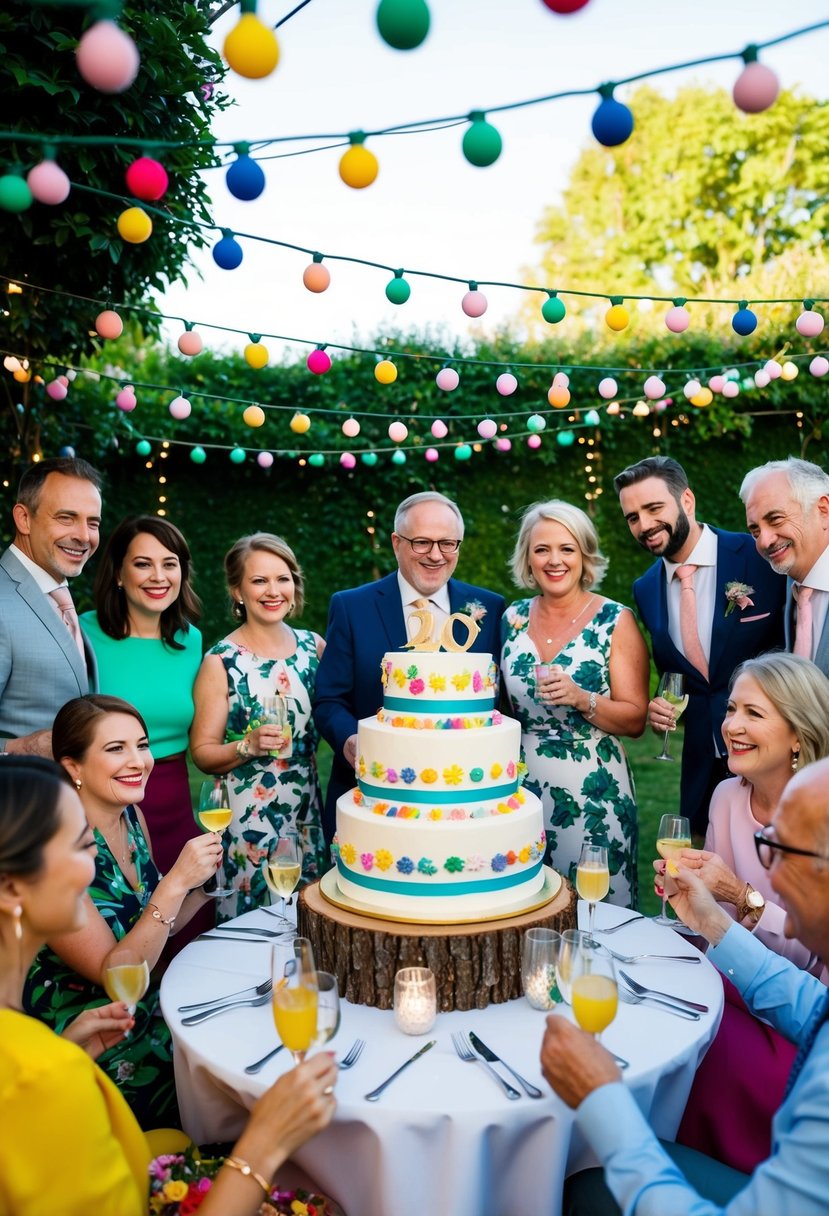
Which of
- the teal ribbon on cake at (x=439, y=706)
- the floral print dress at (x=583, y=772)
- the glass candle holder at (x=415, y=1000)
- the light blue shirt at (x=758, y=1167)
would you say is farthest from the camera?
the floral print dress at (x=583, y=772)

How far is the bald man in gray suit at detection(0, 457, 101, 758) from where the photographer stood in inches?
163

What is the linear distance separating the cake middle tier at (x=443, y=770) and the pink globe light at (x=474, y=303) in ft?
7.87

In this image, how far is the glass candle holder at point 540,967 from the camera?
2498 millimetres

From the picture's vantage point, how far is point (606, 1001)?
7.25 ft

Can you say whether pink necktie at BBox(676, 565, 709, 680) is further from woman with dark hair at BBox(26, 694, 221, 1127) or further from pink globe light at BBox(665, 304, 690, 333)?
woman with dark hair at BBox(26, 694, 221, 1127)

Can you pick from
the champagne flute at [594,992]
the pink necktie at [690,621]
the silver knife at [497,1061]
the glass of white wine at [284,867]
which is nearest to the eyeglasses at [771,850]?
the champagne flute at [594,992]

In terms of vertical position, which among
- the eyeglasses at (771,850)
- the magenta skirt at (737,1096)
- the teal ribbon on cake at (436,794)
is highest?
the eyeglasses at (771,850)

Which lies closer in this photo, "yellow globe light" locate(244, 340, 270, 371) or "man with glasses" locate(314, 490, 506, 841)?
"man with glasses" locate(314, 490, 506, 841)

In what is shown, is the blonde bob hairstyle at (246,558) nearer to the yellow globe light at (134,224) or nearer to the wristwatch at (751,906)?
the yellow globe light at (134,224)

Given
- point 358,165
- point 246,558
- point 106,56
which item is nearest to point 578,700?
point 246,558

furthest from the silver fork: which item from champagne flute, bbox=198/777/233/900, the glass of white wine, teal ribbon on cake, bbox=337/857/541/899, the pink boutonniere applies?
the pink boutonniere

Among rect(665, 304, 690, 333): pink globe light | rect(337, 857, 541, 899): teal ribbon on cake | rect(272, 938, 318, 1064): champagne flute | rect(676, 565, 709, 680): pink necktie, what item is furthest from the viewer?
rect(665, 304, 690, 333): pink globe light

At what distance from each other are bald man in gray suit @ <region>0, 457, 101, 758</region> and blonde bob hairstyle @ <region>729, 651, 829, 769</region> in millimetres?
3016

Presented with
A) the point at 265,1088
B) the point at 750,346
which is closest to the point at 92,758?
the point at 265,1088
